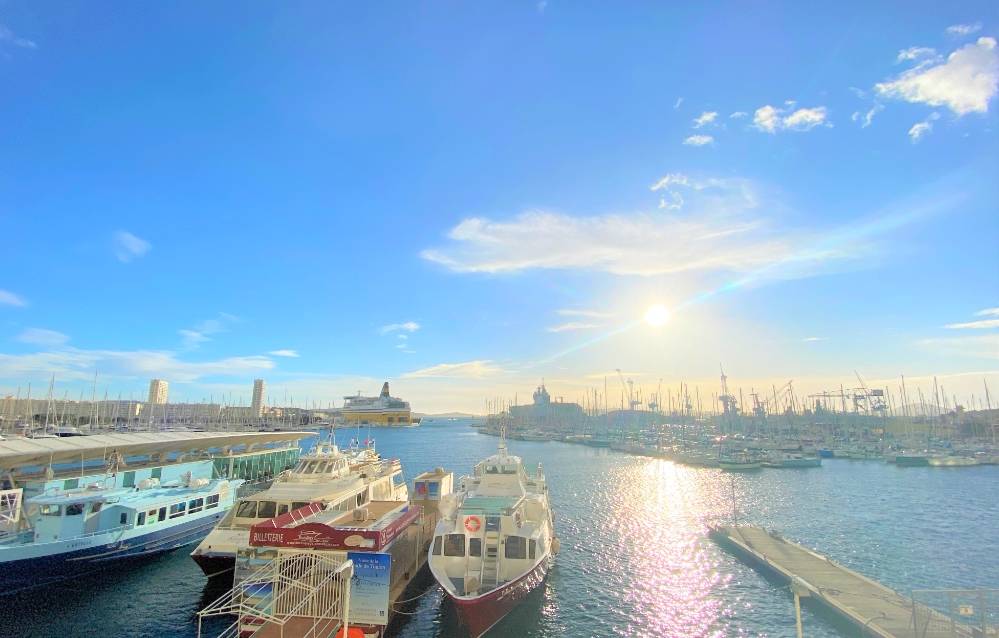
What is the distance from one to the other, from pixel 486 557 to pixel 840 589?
20732 mm

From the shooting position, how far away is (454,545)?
2598 cm

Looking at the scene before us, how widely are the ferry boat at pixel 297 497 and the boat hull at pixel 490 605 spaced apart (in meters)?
11.6

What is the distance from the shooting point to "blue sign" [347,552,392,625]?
21.0 m

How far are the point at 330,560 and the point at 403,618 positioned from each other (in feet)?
27.6

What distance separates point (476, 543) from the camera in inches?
1024

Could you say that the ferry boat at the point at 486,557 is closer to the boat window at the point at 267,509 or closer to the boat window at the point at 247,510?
the boat window at the point at 267,509

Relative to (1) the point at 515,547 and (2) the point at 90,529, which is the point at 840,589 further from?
(2) the point at 90,529

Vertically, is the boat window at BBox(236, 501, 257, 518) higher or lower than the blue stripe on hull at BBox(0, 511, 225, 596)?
higher

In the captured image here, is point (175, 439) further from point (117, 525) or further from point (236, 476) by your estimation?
point (117, 525)

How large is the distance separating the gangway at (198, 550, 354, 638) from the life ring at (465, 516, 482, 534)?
7399 mm

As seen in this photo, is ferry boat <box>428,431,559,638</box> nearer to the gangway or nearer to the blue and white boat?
the gangway

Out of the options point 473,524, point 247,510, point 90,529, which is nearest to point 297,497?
point 247,510

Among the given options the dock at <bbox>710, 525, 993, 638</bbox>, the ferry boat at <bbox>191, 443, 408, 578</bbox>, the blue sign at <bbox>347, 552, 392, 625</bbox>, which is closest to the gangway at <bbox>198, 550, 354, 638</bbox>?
the blue sign at <bbox>347, 552, 392, 625</bbox>

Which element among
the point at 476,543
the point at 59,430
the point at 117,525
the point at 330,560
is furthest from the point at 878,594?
the point at 59,430
